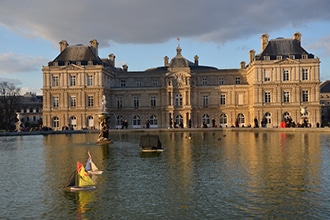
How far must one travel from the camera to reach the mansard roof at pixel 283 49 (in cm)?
7031

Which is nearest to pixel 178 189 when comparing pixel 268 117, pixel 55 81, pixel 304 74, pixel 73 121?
pixel 268 117

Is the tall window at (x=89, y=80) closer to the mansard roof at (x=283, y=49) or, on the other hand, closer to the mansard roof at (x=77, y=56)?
the mansard roof at (x=77, y=56)

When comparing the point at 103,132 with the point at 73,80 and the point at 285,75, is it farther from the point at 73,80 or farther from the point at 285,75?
the point at 285,75

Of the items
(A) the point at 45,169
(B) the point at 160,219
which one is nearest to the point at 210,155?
(A) the point at 45,169

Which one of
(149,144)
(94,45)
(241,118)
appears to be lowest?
(149,144)

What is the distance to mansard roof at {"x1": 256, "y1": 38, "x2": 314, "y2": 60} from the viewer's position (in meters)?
70.3

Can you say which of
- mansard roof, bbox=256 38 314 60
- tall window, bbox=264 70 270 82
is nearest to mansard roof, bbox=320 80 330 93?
mansard roof, bbox=256 38 314 60

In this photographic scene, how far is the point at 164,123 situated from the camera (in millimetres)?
74688

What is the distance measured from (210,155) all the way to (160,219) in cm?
1319

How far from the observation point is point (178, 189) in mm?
14773

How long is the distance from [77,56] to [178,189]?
63.0 meters

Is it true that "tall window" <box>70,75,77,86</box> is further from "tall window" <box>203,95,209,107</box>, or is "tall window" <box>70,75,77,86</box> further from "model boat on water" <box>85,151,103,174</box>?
"model boat on water" <box>85,151,103,174</box>

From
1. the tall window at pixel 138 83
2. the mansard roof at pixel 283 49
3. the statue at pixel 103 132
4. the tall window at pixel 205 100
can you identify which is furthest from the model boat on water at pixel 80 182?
the tall window at pixel 138 83

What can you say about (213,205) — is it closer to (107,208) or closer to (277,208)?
(277,208)
